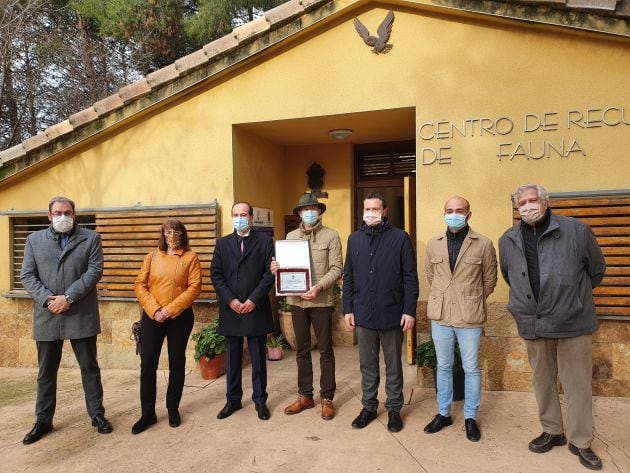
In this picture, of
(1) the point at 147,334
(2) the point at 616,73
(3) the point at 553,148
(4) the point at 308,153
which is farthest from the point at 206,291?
(2) the point at 616,73

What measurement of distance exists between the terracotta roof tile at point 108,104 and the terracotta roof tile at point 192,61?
2.94 ft

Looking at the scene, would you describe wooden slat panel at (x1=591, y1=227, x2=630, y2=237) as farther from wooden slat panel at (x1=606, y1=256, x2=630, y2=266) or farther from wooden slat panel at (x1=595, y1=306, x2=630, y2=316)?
wooden slat panel at (x1=595, y1=306, x2=630, y2=316)

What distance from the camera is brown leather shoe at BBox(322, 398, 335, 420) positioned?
13.1 ft

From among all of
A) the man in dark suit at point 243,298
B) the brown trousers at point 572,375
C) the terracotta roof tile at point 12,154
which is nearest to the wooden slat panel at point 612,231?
the brown trousers at point 572,375

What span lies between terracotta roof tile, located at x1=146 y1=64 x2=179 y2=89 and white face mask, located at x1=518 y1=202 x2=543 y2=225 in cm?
430

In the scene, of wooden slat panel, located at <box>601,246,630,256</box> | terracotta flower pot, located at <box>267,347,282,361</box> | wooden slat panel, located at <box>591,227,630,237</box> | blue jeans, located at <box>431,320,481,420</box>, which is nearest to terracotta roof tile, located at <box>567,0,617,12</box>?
wooden slat panel, located at <box>591,227,630,237</box>

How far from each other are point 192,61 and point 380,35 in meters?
2.25

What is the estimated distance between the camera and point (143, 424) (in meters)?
3.88

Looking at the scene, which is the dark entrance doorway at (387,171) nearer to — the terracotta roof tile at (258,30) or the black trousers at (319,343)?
the terracotta roof tile at (258,30)

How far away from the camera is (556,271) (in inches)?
124

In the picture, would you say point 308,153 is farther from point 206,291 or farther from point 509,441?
point 509,441

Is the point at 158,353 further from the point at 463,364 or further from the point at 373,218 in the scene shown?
the point at 463,364

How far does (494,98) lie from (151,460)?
460 centimetres

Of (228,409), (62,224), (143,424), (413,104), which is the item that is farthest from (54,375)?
(413,104)
